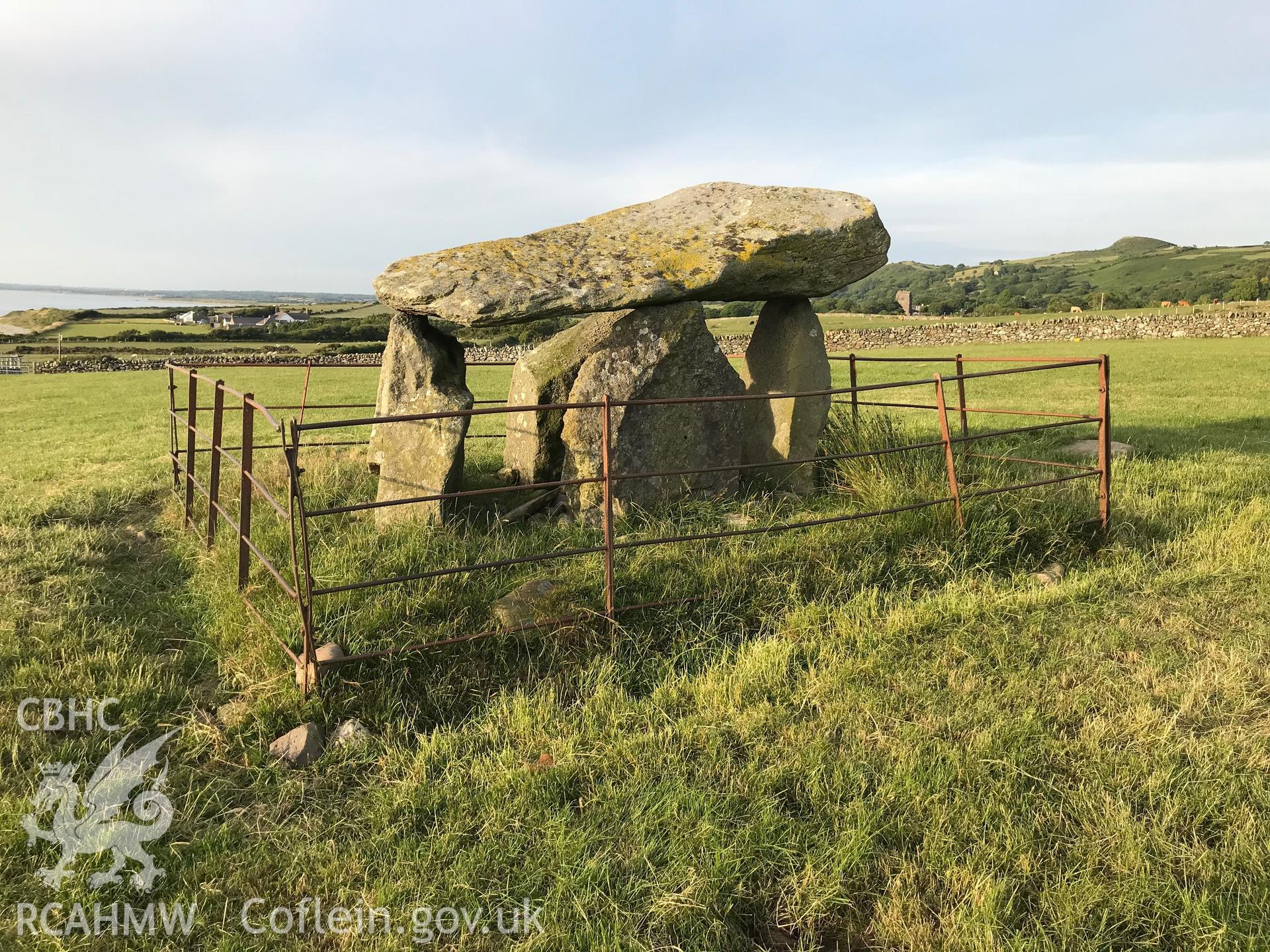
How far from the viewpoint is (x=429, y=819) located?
355cm

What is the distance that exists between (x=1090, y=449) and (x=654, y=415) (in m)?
6.68

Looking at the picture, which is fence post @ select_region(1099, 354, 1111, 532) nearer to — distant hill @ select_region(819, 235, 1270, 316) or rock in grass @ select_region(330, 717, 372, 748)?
rock in grass @ select_region(330, 717, 372, 748)

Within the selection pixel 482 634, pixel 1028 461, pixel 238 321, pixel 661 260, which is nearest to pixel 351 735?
pixel 482 634

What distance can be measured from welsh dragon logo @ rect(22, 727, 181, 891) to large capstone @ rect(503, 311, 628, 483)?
4.28m

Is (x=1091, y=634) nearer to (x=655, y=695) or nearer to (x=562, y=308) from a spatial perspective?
(x=655, y=695)

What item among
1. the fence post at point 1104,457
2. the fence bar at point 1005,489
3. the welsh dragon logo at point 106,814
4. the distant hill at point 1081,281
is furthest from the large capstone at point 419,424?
the distant hill at point 1081,281

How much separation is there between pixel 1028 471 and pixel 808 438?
8.05 ft

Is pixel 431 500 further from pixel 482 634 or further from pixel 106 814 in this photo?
pixel 106 814

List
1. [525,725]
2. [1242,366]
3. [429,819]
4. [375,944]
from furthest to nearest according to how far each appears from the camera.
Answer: [1242,366], [525,725], [429,819], [375,944]

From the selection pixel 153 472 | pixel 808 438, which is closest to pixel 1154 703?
pixel 808 438

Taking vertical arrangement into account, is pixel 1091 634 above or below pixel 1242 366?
below

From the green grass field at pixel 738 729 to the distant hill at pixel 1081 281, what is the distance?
45.1 metres

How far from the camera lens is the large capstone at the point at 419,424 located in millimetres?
6918

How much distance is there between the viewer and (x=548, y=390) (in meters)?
7.68
